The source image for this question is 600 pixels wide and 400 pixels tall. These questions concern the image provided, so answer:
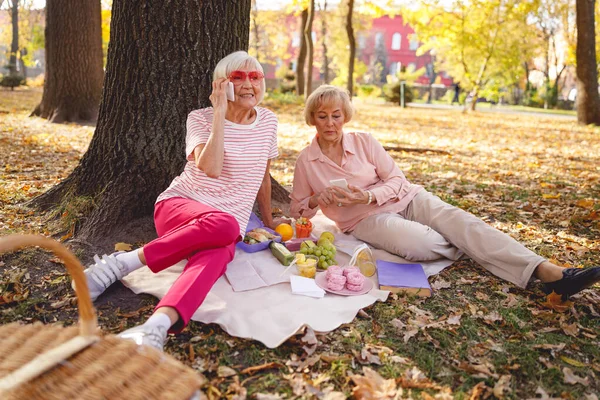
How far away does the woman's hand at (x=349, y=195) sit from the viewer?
3.92 metres

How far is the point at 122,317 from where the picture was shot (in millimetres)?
2973

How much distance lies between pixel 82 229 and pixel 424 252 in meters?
2.73

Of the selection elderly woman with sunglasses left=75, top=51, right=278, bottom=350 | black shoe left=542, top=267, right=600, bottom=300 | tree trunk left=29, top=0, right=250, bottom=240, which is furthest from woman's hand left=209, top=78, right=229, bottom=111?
black shoe left=542, top=267, right=600, bottom=300

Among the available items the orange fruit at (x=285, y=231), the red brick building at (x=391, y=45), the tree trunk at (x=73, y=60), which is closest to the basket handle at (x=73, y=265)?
the orange fruit at (x=285, y=231)

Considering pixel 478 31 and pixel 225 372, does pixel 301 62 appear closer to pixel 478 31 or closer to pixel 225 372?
pixel 478 31

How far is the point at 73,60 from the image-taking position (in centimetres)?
974

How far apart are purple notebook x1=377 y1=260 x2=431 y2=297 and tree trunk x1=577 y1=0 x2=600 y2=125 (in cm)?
1188

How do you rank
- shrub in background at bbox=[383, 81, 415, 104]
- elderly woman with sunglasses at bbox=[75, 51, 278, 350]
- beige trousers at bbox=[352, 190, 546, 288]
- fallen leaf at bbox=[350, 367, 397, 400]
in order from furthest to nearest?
shrub in background at bbox=[383, 81, 415, 104] → beige trousers at bbox=[352, 190, 546, 288] → elderly woman with sunglasses at bbox=[75, 51, 278, 350] → fallen leaf at bbox=[350, 367, 397, 400]

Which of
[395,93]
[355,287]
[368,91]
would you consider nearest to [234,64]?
[355,287]

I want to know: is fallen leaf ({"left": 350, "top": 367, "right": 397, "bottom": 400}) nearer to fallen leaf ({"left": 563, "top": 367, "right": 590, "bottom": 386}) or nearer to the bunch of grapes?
fallen leaf ({"left": 563, "top": 367, "right": 590, "bottom": 386})

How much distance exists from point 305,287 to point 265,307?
1.20ft

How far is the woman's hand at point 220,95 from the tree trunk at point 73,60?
7.58 m

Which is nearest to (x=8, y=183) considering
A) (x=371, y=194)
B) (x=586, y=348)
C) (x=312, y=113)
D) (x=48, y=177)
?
(x=48, y=177)

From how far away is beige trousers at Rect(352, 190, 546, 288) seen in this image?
3.50m
